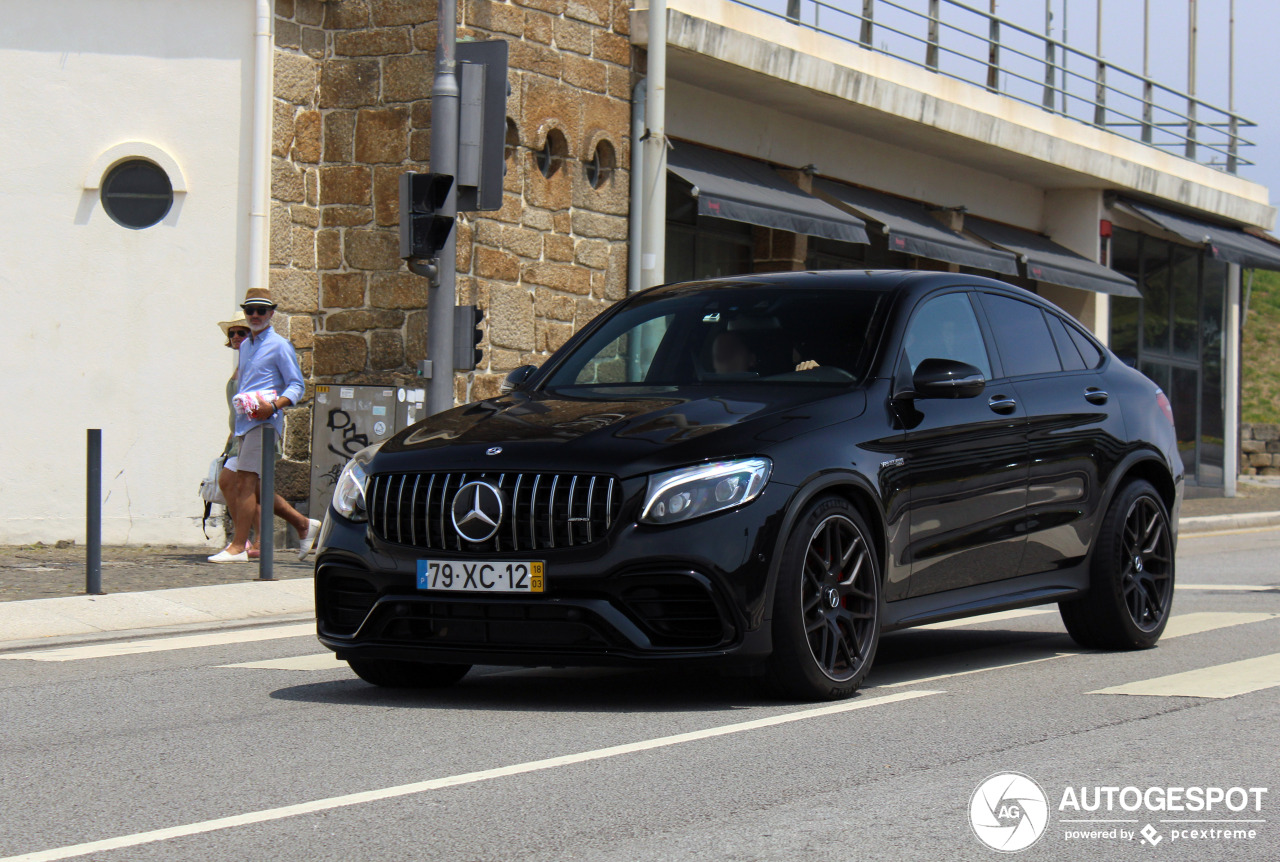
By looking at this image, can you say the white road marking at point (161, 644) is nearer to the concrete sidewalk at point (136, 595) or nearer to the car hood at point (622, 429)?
the concrete sidewalk at point (136, 595)

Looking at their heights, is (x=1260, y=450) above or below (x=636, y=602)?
above

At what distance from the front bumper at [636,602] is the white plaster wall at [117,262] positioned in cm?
937

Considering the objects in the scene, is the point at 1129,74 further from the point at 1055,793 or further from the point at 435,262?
the point at 1055,793

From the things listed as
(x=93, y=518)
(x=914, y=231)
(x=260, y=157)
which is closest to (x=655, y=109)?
(x=260, y=157)

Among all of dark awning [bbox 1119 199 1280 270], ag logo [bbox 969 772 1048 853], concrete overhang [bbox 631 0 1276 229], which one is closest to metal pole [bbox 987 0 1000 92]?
concrete overhang [bbox 631 0 1276 229]

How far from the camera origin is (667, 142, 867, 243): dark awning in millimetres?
17578

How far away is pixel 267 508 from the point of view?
11.7m

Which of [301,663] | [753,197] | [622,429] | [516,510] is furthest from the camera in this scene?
[753,197]

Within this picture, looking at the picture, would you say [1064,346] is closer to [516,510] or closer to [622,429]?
[622,429]

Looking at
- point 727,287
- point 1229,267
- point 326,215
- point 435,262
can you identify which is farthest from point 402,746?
point 1229,267

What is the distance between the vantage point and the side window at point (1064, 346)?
827 centimetres

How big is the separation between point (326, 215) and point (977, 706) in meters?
10.8

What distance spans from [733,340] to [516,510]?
1626mm

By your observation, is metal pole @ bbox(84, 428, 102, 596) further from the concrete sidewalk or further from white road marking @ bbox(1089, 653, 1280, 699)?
white road marking @ bbox(1089, 653, 1280, 699)
